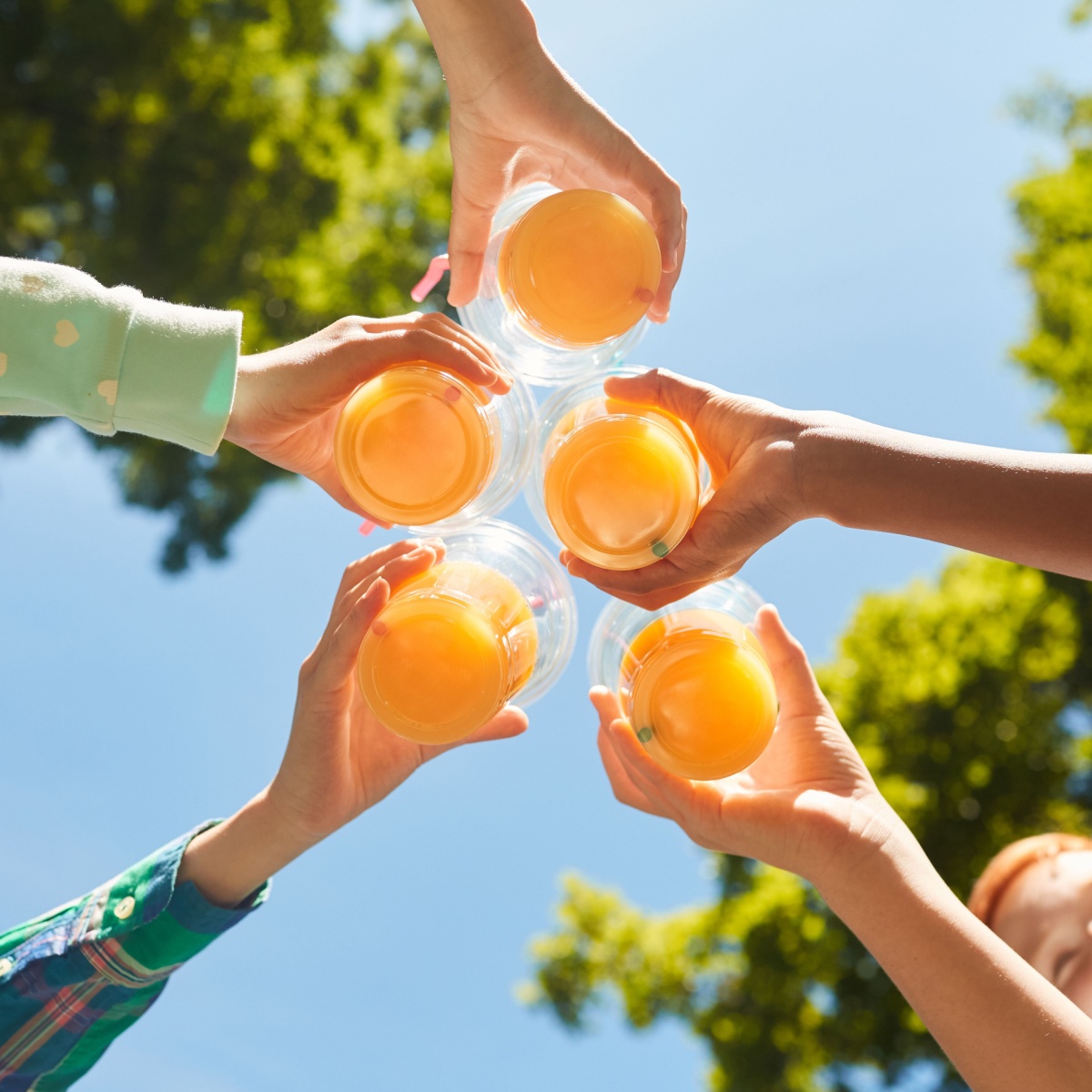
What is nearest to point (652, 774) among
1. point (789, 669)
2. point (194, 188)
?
point (789, 669)

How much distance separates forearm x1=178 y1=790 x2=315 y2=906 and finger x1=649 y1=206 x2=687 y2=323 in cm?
140

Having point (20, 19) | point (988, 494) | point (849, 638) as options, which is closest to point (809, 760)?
point (988, 494)

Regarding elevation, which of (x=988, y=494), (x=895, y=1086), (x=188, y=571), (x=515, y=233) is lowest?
(x=895, y=1086)

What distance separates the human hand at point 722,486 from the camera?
71.2 inches

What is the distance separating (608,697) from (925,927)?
80cm

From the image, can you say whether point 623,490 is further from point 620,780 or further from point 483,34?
point 483,34

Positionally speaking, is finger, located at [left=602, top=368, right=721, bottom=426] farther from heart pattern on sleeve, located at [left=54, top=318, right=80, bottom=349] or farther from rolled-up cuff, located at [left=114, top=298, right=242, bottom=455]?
heart pattern on sleeve, located at [left=54, top=318, right=80, bottom=349]

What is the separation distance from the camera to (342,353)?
6.21ft

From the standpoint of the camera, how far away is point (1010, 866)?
290cm

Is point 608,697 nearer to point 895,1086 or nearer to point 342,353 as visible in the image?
point 342,353

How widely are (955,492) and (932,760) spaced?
7194 mm

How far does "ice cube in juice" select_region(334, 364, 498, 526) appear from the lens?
1.90 metres

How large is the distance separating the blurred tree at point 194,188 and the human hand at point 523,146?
6538 mm

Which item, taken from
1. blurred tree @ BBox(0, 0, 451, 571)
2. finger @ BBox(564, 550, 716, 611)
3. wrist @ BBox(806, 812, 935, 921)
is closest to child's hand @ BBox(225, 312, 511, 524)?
finger @ BBox(564, 550, 716, 611)
